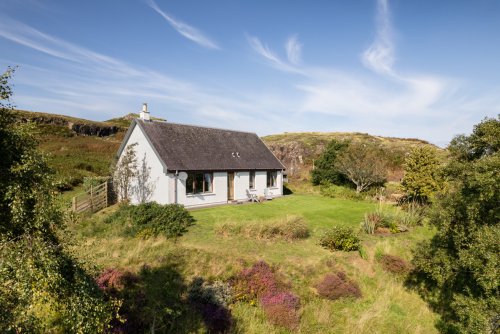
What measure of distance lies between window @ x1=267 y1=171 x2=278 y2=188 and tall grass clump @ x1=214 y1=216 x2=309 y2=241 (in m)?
13.4

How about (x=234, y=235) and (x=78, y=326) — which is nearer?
(x=78, y=326)

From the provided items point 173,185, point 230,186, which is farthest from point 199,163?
point 230,186

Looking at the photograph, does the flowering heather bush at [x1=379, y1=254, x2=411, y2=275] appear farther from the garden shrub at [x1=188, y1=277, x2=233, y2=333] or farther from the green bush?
the garden shrub at [x1=188, y1=277, x2=233, y2=333]

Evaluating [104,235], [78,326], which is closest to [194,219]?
[104,235]

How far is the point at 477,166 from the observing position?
9.45 m

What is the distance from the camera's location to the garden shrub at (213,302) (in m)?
10.8

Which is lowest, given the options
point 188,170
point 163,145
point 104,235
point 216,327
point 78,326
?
point 216,327

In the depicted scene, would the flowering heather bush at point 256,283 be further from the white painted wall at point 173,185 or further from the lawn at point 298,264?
the white painted wall at point 173,185

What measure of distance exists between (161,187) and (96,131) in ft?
170

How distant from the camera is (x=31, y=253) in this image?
16.8 feet

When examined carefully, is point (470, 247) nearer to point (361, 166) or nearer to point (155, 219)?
point (155, 219)

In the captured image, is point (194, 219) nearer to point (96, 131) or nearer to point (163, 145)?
point (163, 145)

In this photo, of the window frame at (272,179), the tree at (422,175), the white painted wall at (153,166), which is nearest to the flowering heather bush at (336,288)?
the white painted wall at (153,166)

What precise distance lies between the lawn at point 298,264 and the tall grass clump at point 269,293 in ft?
0.98
